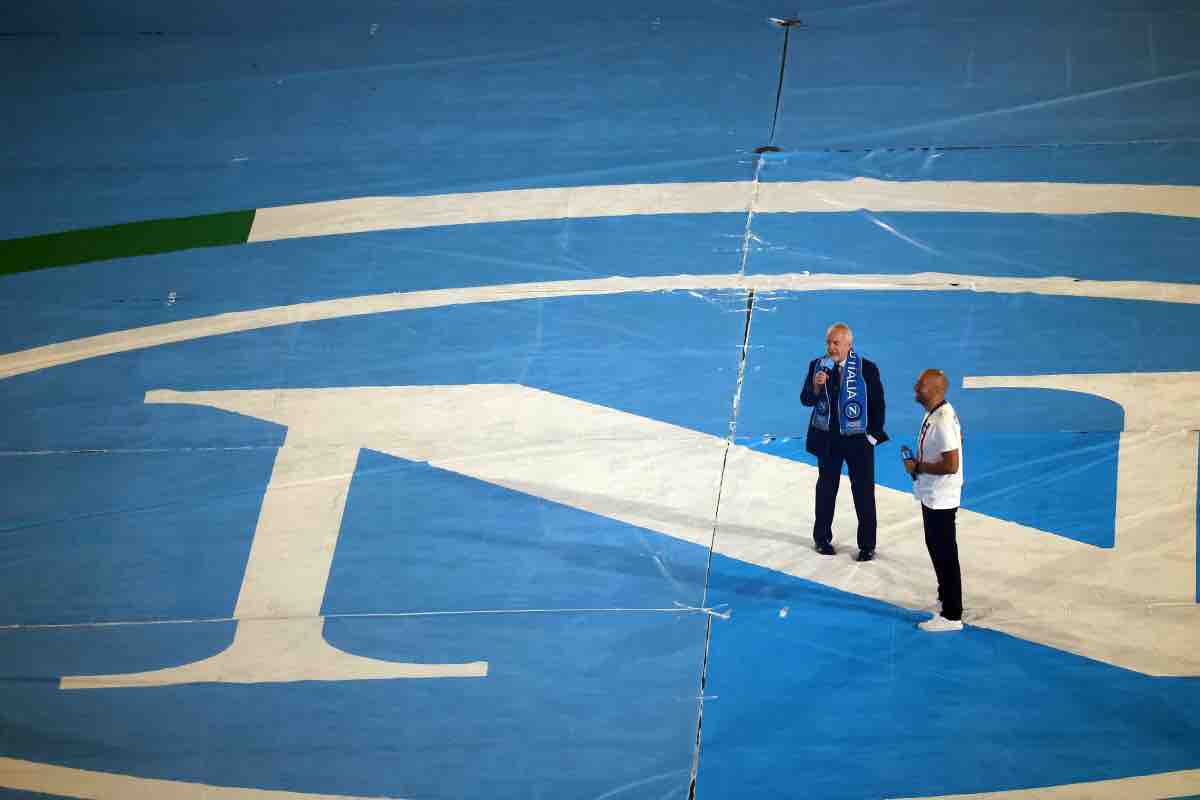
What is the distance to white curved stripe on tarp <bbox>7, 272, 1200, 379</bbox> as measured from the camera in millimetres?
10875

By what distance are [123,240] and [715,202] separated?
527 cm

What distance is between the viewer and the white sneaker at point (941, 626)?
8.11 m

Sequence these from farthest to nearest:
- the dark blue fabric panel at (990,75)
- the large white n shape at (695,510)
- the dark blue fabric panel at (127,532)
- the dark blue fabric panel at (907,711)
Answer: the dark blue fabric panel at (990,75) → the dark blue fabric panel at (127,532) → the large white n shape at (695,510) → the dark blue fabric panel at (907,711)

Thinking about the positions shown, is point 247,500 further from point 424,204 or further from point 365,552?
point 424,204

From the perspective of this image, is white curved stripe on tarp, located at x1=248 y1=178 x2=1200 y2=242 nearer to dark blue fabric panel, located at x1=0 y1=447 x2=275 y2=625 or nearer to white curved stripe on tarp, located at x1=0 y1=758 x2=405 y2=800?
dark blue fabric panel, located at x1=0 y1=447 x2=275 y2=625

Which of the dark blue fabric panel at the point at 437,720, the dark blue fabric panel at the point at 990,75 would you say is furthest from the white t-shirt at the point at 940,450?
the dark blue fabric panel at the point at 990,75

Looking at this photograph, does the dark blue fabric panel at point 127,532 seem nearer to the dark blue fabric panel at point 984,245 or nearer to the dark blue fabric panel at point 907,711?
the dark blue fabric panel at point 907,711

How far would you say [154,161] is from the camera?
1354cm

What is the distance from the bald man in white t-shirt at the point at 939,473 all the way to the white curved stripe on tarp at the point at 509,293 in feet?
10.4

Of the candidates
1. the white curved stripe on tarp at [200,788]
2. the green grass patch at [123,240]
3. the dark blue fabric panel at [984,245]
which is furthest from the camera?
the green grass patch at [123,240]

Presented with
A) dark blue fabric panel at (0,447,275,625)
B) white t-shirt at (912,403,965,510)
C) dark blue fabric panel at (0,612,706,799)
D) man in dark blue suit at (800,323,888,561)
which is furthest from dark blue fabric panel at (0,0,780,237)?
dark blue fabric panel at (0,612,706,799)

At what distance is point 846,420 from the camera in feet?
27.6

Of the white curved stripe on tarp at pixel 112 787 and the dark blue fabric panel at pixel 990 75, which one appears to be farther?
the dark blue fabric panel at pixel 990 75

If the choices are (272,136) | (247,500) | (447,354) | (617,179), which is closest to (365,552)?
(247,500)
